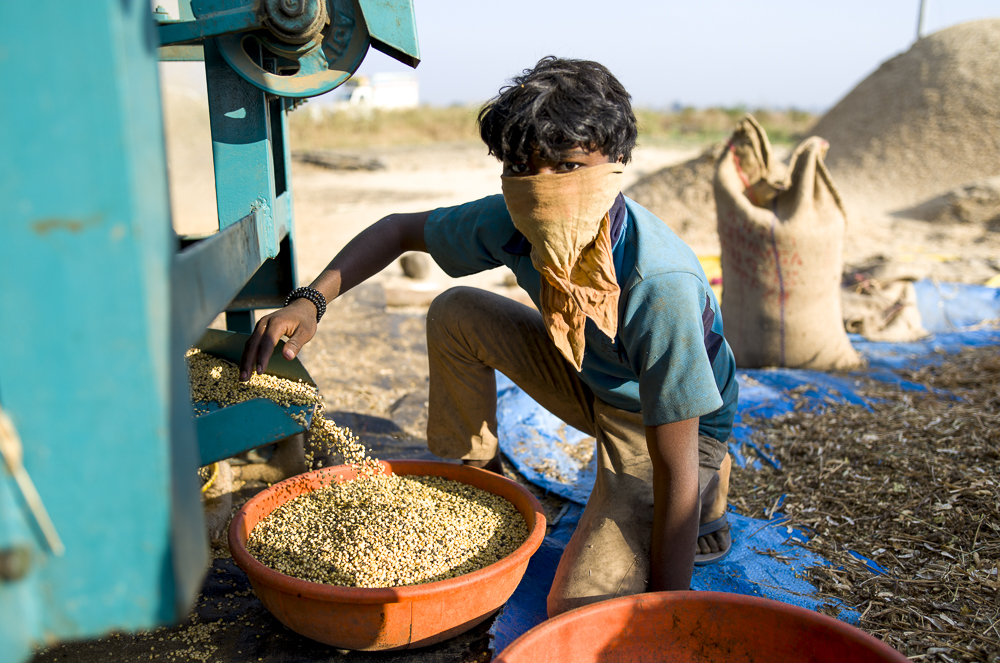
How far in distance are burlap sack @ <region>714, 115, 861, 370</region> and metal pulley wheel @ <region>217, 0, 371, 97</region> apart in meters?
2.35

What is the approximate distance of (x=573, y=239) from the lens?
1.60 metres

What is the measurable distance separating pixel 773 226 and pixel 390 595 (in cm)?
273

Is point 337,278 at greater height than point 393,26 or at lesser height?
lesser

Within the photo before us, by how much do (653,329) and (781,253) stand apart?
2188 millimetres

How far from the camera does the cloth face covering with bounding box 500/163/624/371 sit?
1.55 metres

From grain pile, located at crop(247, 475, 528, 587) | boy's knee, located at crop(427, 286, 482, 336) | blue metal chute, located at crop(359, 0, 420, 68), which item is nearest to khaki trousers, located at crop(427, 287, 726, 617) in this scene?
boy's knee, located at crop(427, 286, 482, 336)

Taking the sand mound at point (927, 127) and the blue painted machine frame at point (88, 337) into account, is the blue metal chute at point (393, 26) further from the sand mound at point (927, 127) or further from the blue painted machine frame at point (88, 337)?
the sand mound at point (927, 127)

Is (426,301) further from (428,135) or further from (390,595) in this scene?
(428,135)

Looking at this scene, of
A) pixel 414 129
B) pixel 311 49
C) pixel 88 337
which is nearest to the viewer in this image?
pixel 88 337

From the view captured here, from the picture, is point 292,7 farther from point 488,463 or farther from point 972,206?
point 972,206

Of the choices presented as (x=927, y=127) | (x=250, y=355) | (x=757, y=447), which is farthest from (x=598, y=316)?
(x=927, y=127)

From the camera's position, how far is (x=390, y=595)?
4.87 ft

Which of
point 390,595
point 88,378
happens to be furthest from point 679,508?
point 88,378

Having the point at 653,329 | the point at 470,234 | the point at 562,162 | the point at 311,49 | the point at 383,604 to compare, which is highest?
the point at 311,49
